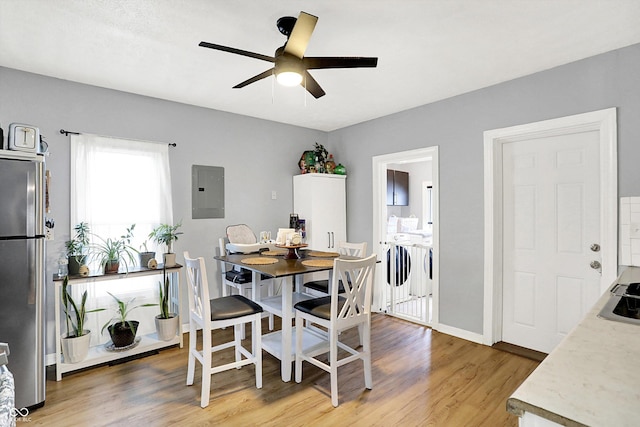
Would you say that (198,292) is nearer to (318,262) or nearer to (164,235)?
(318,262)

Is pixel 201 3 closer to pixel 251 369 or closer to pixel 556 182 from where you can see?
pixel 251 369

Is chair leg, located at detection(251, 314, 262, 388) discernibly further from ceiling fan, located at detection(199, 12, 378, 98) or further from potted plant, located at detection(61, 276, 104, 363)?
ceiling fan, located at detection(199, 12, 378, 98)

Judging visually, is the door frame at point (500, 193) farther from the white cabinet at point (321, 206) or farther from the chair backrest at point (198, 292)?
the chair backrest at point (198, 292)

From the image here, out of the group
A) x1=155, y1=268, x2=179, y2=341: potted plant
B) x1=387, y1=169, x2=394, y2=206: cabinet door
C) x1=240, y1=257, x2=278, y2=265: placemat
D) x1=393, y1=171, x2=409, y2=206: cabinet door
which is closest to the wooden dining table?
x1=240, y1=257, x2=278, y2=265: placemat

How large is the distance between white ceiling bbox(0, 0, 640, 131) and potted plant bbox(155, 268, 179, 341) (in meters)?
1.86

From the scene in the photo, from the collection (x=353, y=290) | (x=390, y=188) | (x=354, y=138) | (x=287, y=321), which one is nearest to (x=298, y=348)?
(x=287, y=321)

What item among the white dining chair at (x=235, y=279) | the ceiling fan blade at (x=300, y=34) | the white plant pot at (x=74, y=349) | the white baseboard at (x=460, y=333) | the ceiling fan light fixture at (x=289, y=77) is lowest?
the white baseboard at (x=460, y=333)

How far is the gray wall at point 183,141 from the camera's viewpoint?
2941 mm

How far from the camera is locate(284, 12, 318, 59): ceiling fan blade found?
1675 millimetres

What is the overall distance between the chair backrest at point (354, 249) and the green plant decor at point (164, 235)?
5.49ft

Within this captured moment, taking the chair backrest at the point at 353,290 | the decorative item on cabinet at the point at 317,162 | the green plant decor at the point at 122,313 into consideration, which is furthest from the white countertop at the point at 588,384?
the decorative item on cabinet at the point at 317,162

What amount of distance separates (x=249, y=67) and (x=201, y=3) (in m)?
0.89

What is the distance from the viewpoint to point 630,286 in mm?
1772

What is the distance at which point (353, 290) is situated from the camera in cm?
235
